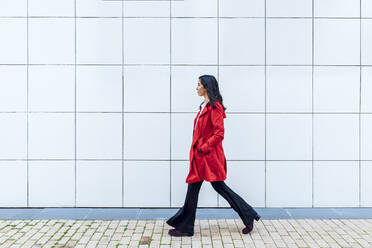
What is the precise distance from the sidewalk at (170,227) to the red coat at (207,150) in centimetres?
77

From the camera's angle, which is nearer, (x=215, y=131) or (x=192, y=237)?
(x=215, y=131)

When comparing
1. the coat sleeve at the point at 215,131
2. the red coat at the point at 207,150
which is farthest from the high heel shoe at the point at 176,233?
the coat sleeve at the point at 215,131

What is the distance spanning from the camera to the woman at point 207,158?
4617 mm

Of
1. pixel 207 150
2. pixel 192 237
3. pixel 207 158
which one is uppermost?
pixel 207 150

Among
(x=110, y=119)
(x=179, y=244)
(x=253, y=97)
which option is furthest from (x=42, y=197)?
(x=253, y=97)

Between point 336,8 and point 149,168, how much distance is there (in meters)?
3.83

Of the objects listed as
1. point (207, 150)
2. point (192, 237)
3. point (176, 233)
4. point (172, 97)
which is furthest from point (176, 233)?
point (172, 97)

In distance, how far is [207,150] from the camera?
460cm

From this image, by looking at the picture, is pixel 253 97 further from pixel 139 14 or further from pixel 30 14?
pixel 30 14

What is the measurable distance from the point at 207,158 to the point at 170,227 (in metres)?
1.15

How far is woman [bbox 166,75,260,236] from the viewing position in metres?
4.62

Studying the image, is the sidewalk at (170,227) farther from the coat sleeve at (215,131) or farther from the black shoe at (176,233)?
the coat sleeve at (215,131)

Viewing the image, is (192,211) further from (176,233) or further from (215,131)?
(215,131)

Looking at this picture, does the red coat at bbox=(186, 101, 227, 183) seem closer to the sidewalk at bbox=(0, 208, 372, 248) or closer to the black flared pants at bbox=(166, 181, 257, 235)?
the black flared pants at bbox=(166, 181, 257, 235)
